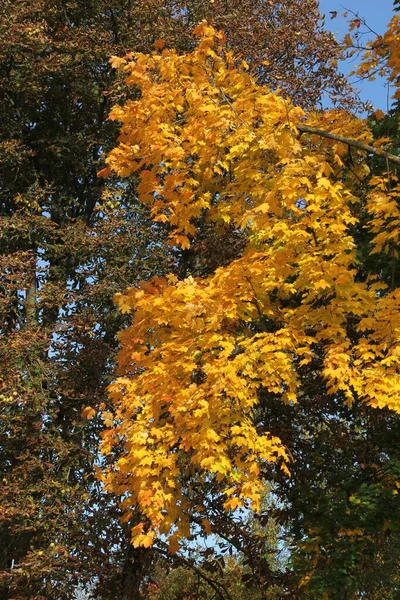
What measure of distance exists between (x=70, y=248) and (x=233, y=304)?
5819 mm

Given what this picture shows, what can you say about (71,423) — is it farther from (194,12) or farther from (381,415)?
(194,12)

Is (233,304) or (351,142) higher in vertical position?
(351,142)

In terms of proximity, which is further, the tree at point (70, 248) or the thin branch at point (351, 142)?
the tree at point (70, 248)

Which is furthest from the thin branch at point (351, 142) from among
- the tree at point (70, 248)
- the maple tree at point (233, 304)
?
the tree at point (70, 248)

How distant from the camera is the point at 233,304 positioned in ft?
21.8

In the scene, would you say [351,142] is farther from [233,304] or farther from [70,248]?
[70,248]

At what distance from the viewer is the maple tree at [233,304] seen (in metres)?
6.00

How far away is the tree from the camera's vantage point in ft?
32.7

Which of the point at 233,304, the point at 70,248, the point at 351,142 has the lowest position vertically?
the point at 233,304

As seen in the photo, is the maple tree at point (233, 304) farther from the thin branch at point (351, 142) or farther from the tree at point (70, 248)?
the tree at point (70, 248)

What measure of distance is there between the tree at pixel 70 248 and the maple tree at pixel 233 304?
3301 millimetres

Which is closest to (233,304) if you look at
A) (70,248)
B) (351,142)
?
(351,142)

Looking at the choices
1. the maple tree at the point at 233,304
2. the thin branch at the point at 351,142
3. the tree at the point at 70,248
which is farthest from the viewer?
the tree at the point at 70,248

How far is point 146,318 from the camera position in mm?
7145
